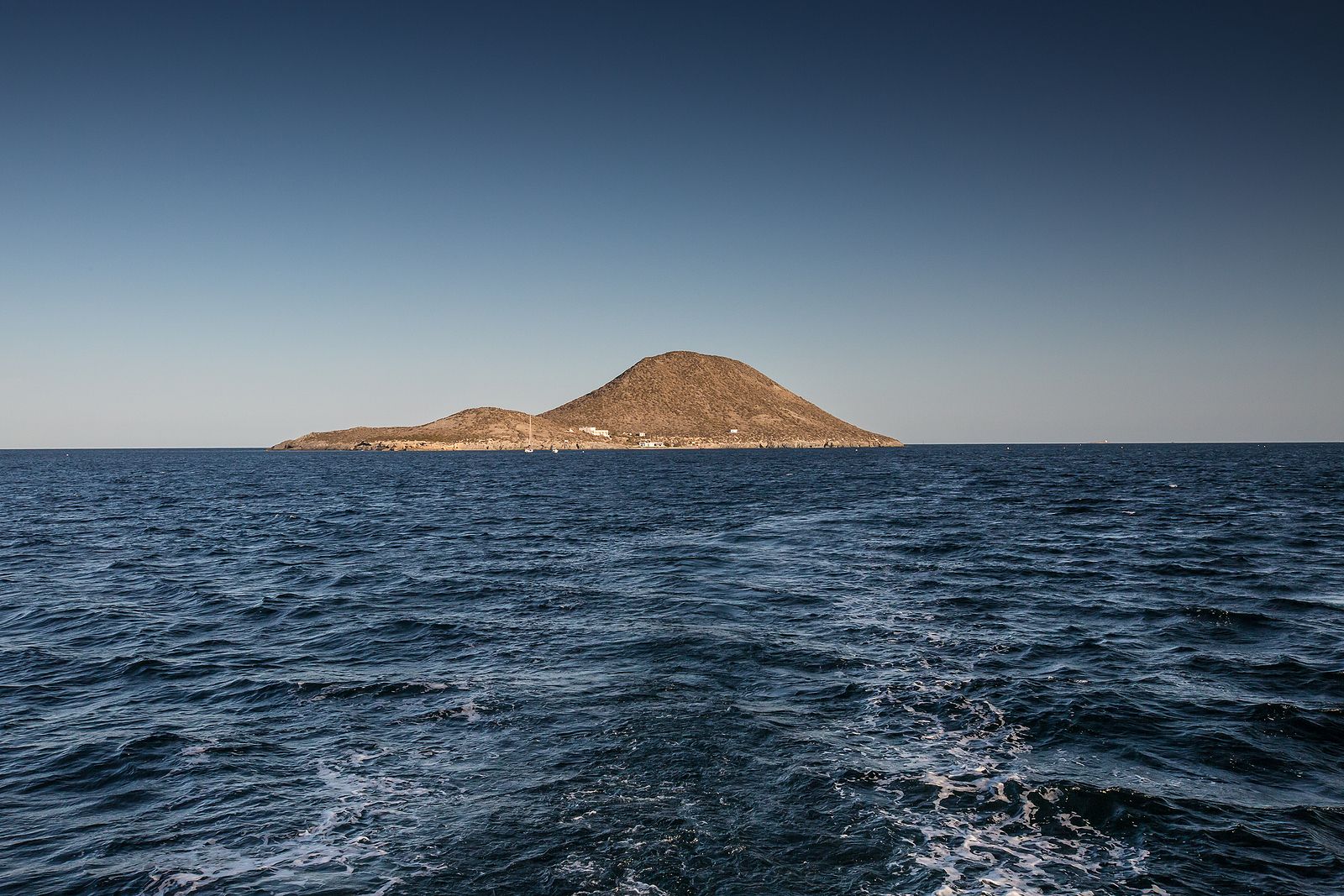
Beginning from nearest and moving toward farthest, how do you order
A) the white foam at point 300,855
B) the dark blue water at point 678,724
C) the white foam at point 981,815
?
1. the white foam at point 300,855
2. the white foam at point 981,815
3. the dark blue water at point 678,724

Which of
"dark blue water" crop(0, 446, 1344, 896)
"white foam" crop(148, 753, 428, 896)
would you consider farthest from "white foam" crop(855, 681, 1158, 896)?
"white foam" crop(148, 753, 428, 896)

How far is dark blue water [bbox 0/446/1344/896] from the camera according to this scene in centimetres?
873

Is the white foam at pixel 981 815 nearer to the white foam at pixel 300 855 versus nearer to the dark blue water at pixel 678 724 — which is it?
the dark blue water at pixel 678 724

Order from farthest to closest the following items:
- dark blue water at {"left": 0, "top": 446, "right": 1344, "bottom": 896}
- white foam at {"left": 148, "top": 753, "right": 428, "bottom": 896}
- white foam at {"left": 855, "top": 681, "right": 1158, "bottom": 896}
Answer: dark blue water at {"left": 0, "top": 446, "right": 1344, "bottom": 896}
white foam at {"left": 855, "top": 681, "right": 1158, "bottom": 896}
white foam at {"left": 148, "top": 753, "right": 428, "bottom": 896}

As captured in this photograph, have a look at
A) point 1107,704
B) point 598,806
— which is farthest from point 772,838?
point 1107,704

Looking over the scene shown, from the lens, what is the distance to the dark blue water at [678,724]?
344 inches

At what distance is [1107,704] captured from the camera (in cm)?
1393

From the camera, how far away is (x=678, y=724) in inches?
500

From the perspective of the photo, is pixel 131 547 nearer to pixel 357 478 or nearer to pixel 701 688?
pixel 701 688

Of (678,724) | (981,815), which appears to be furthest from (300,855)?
(981,815)

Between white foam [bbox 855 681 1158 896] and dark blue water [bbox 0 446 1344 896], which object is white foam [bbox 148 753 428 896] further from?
white foam [bbox 855 681 1158 896]

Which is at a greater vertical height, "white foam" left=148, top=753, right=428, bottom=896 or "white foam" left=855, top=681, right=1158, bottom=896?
"white foam" left=148, top=753, right=428, bottom=896

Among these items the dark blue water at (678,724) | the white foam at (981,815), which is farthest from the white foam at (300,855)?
the white foam at (981,815)

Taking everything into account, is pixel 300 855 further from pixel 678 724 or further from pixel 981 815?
pixel 981 815
